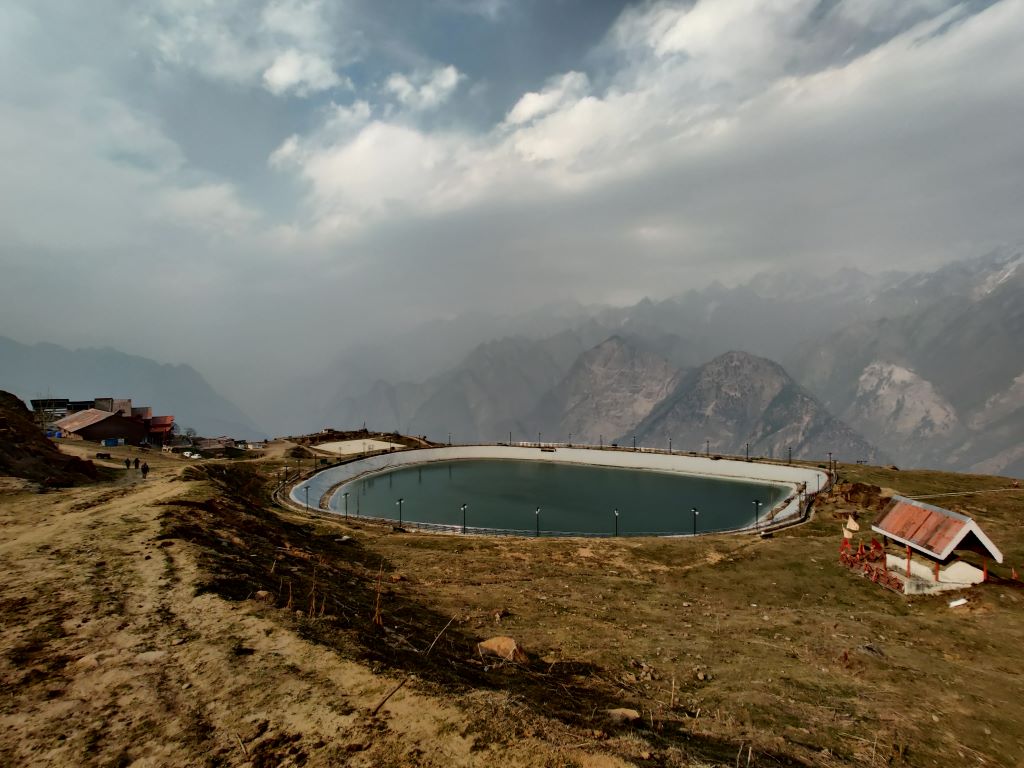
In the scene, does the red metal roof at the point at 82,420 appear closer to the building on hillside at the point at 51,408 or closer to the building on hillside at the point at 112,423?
the building on hillside at the point at 112,423

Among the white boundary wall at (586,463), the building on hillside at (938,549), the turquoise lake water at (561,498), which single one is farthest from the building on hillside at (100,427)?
the building on hillside at (938,549)

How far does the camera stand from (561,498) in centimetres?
12019

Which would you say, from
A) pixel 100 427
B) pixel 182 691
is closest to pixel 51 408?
pixel 100 427

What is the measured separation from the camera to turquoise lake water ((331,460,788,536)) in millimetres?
96169

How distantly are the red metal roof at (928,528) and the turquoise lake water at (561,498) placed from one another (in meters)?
44.8

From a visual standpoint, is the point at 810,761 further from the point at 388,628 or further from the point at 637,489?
the point at 637,489

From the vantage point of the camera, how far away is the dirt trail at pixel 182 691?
9867 mm

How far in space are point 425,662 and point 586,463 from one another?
154363mm

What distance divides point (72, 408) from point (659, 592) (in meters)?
163

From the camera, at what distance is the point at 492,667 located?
650 inches

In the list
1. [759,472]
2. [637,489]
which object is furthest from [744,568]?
[759,472]

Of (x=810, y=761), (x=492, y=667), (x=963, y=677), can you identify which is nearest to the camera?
(x=810, y=761)

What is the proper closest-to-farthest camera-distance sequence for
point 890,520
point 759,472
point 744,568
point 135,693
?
point 135,693 → point 890,520 → point 744,568 → point 759,472

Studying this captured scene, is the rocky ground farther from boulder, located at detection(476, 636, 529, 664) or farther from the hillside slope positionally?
the hillside slope
